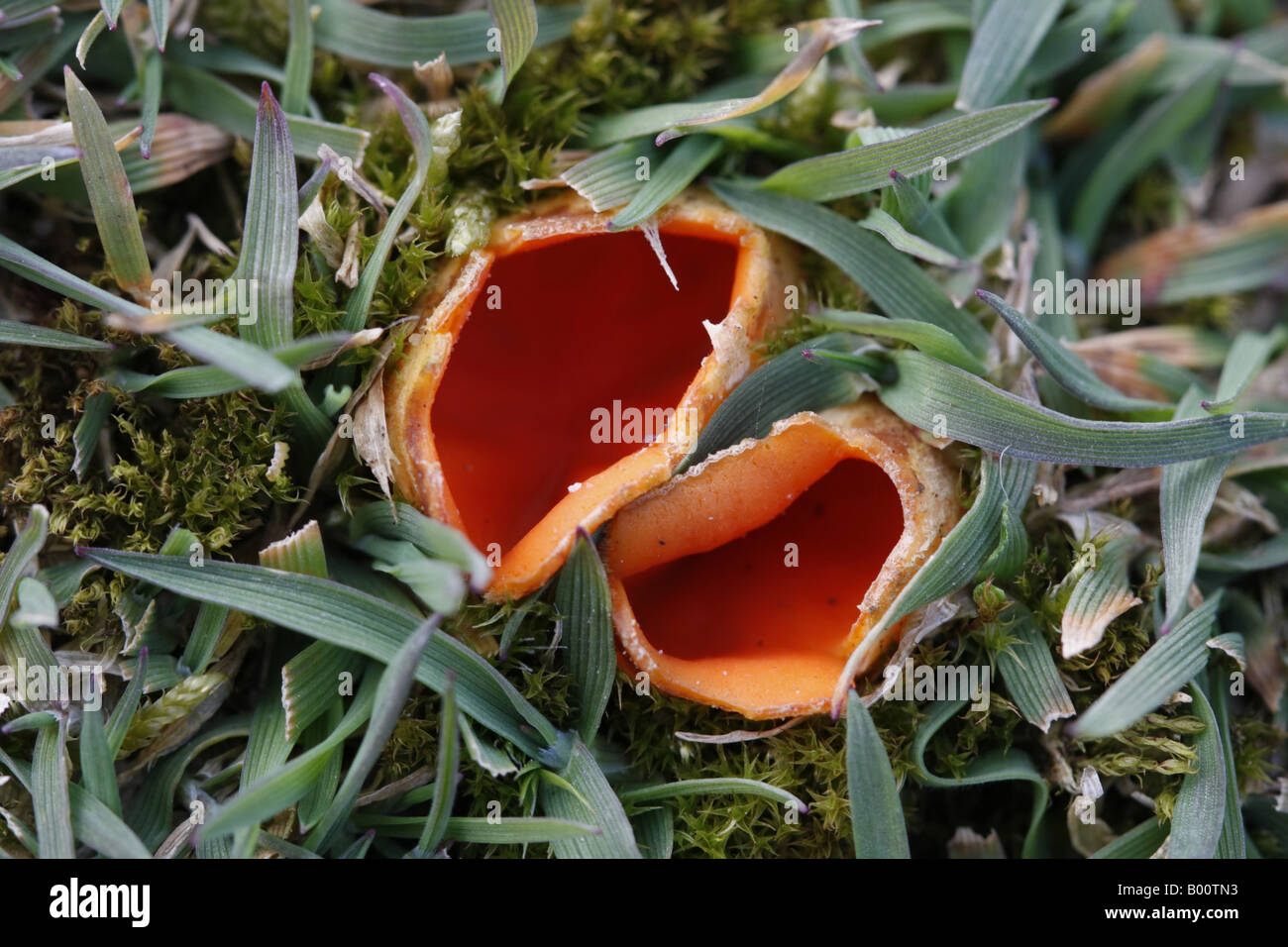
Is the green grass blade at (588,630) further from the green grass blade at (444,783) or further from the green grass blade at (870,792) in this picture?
the green grass blade at (870,792)

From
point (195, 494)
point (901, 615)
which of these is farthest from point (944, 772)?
point (195, 494)

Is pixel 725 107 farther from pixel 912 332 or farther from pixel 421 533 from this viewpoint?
pixel 421 533

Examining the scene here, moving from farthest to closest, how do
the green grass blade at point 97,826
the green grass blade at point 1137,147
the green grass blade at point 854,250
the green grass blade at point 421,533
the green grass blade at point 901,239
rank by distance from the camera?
the green grass blade at point 1137,147 < the green grass blade at point 854,250 < the green grass blade at point 901,239 < the green grass blade at point 97,826 < the green grass blade at point 421,533

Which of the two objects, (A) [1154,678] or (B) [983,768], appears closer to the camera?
(A) [1154,678]

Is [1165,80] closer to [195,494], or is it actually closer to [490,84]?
[490,84]

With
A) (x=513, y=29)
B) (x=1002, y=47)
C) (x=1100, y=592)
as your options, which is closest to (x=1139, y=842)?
(x=1100, y=592)

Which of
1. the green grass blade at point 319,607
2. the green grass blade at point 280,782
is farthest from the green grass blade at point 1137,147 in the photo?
the green grass blade at point 280,782

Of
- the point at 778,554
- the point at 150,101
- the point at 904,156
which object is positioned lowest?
the point at 778,554

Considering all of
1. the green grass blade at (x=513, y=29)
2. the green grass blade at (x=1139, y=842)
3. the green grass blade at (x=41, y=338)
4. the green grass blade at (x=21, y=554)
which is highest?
the green grass blade at (x=513, y=29)
